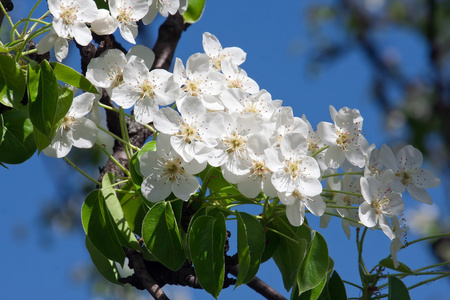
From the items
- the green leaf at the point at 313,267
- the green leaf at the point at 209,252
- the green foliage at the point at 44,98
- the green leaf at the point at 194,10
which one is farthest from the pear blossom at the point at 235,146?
the green leaf at the point at 194,10

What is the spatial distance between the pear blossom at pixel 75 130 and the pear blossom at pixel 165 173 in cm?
15

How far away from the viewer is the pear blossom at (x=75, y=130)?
47.7 inches

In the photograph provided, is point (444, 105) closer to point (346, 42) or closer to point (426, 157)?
point (426, 157)

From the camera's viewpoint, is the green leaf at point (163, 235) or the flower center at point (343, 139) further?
the flower center at point (343, 139)

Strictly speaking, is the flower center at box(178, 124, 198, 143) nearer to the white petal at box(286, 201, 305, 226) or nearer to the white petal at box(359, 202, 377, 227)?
the white petal at box(286, 201, 305, 226)

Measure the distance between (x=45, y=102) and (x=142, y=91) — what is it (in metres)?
0.23

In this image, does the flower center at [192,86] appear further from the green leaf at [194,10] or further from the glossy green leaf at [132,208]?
the green leaf at [194,10]

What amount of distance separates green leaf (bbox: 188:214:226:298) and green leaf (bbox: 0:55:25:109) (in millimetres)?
450

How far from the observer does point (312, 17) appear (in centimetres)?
→ 554

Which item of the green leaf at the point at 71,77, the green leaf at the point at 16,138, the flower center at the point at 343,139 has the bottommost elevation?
the green leaf at the point at 16,138

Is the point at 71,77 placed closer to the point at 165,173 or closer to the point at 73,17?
the point at 73,17

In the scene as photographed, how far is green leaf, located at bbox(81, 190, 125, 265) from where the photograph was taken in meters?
1.22

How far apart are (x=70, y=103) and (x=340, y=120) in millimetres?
619

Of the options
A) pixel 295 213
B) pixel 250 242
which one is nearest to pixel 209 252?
pixel 250 242
